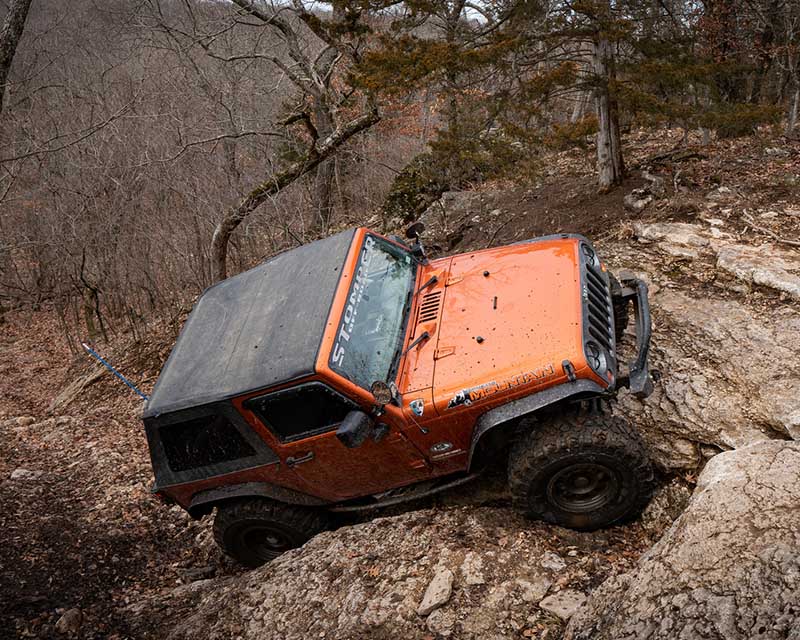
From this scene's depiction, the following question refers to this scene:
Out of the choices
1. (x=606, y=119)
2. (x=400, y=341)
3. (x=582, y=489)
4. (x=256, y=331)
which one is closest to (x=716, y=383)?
(x=582, y=489)

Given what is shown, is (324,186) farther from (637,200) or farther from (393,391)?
(393,391)

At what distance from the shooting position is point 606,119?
814cm

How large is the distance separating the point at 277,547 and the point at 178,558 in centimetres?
126

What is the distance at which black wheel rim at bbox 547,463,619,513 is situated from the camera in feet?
12.2

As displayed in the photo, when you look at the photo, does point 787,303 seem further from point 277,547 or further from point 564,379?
point 277,547

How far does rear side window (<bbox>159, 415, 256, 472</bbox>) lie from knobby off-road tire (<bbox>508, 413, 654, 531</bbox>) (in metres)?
1.82

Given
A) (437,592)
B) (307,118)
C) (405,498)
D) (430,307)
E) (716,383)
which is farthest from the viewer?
(307,118)

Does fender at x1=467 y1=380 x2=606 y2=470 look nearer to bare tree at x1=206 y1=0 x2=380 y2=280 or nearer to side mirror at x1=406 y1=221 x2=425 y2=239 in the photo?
side mirror at x1=406 y1=221 x2=425 y2=239

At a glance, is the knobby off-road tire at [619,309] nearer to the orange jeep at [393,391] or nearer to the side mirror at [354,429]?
the orange jeep at [393,391]

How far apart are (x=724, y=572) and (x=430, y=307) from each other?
241 cm

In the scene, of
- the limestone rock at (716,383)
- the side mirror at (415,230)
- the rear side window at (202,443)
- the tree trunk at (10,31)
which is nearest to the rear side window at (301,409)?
the rear side window at (202,443)

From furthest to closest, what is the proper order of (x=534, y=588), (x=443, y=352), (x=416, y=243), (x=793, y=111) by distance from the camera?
(x=793, y=111)
(x=416, y=243)
(x=443, y=352)
(x=534, y=588)

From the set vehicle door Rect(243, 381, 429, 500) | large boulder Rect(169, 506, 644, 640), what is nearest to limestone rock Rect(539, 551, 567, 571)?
large boulder Rect(169, 506, 644, 640)

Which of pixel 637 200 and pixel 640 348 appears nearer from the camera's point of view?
pixel 640 348
